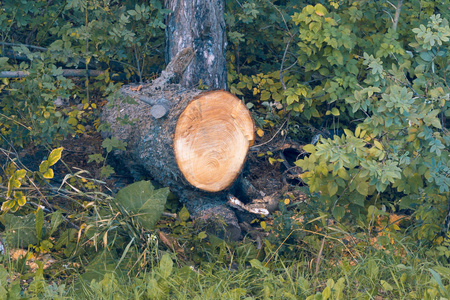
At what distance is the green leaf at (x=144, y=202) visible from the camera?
3178mm

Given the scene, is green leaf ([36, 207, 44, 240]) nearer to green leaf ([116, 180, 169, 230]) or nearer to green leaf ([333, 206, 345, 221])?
green leaf ([116, 180, 169, 230])

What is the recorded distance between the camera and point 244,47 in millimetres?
5641

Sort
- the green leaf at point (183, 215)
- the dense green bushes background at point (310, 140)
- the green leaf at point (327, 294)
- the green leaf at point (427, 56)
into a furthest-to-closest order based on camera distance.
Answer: the green leaf at point (183, 215) → the green leaf at point (427, 56) → the dense green bushes background at point (310, 140) → the green leaf at point (327, 294)

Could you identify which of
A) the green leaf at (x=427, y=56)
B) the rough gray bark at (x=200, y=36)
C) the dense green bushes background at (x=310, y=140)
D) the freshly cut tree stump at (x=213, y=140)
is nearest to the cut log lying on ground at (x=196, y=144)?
the freshly cut tree stump at (x=213, y=140)

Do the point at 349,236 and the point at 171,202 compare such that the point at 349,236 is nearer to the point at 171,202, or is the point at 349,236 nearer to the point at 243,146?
the point at 243,146

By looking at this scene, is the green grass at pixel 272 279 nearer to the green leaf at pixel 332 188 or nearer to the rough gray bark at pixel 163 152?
the green leaf at pixel 332 188

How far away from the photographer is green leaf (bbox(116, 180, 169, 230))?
3178 mm

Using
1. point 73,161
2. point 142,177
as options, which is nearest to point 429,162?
point 142,177

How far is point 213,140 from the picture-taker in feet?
12.1

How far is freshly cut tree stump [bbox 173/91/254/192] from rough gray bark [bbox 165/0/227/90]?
763mm

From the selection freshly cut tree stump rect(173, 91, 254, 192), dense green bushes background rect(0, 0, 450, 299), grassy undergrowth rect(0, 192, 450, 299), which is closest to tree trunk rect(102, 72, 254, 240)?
freshly cut tree stump rect(173, 91, 254, 192)

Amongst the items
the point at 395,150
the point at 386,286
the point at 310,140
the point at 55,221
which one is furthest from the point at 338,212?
the point at 55,221

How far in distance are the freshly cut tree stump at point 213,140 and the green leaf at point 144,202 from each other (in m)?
0.38

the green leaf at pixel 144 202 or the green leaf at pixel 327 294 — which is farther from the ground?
the green leaf at pixel 327 294
